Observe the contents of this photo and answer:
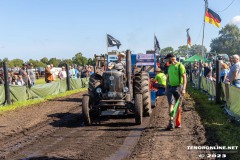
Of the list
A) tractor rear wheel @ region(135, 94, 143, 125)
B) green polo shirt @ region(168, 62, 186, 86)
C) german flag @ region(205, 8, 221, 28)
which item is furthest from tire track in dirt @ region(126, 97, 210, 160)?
german flag @ region(205, 8, 221, 28)

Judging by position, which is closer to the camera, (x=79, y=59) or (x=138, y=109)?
(x=138, y=109)

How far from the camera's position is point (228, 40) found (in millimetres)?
106438

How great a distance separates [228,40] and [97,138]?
349 feet

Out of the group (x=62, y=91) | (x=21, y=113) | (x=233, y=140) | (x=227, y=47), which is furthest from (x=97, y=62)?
(x=227, y=47)

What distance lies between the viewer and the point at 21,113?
37.9ft

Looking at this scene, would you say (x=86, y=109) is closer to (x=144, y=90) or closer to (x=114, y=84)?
(x=114, y=84)

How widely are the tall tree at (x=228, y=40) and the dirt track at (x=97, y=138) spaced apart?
98.8 metres

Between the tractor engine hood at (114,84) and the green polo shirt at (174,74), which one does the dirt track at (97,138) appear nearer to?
the tractor engine hood at (114,84)

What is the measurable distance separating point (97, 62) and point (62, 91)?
905cm

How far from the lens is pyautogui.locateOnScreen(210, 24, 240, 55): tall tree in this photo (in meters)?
103

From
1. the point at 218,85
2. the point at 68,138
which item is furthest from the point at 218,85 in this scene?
the point at 68,138

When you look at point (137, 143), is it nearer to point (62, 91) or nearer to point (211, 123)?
point (211, 123)

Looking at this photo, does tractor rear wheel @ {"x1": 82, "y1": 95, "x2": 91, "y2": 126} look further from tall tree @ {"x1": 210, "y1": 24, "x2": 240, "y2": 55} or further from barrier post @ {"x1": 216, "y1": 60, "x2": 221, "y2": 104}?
tall tree @ {"x1": 210, "y1": 24, "x2": 240, "y2": 55}

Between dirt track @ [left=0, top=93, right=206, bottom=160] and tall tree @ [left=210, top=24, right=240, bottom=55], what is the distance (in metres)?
98.8
